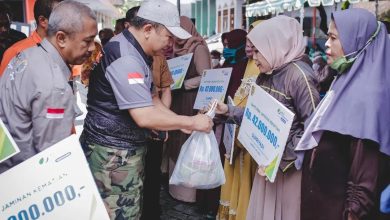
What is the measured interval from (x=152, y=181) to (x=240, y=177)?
99 cm

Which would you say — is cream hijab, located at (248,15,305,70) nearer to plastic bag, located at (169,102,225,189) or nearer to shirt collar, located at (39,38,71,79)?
plastic bag, located at (169,102,225,189)

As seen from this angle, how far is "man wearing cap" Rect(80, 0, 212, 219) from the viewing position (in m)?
2.07

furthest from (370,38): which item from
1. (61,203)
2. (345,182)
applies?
(61,203)

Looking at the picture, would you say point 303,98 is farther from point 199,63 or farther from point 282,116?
point 199,63

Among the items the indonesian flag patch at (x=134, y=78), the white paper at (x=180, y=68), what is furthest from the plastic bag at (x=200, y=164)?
the white paper at (x=180, y=68)

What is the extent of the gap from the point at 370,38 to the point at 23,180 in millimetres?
1617

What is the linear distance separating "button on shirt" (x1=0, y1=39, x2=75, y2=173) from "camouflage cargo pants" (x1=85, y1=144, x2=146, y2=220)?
0.50m

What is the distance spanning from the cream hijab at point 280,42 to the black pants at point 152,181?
1.48 metres

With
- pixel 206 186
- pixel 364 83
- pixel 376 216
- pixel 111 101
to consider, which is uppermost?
pixel 364 83

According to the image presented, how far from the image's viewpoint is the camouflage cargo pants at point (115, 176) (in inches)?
86.0

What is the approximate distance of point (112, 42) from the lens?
85.7 inches

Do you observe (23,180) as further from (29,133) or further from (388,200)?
(388,200)

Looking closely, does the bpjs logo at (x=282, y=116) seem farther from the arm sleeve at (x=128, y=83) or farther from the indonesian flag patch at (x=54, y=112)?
the indonesian flag patch at (x=54, y=112)

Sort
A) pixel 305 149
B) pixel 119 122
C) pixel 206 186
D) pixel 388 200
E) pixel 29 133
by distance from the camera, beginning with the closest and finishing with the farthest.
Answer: pixel 388 200 < pixel 29 133 < pixel 305 149 < pixel 119 122 < pixel 206 186
